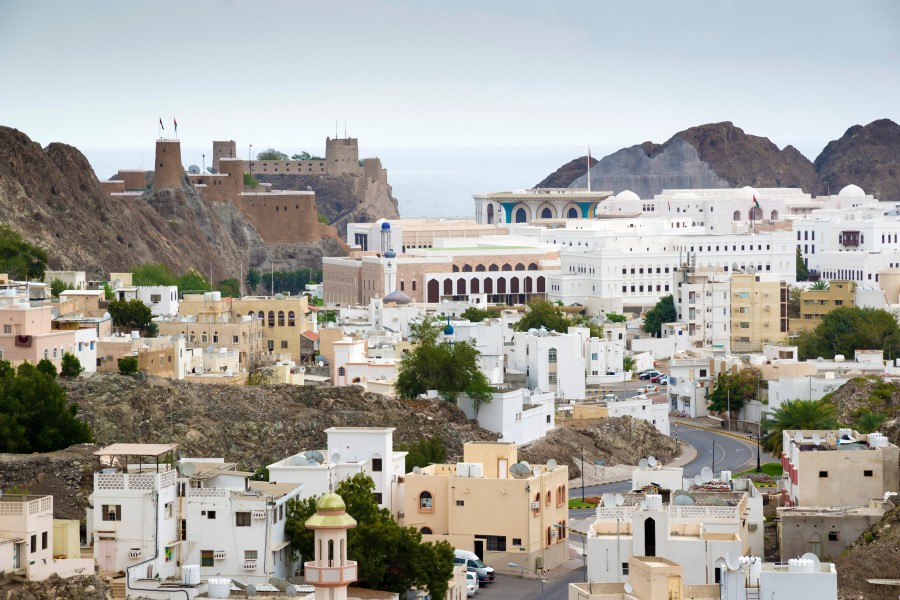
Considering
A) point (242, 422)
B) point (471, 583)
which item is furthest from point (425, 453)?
point (471, 583)

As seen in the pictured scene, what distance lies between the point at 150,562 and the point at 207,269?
360ft

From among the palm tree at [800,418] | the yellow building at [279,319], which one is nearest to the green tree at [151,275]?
the yellow building at [279,319]

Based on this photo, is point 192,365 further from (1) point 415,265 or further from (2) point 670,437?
(1) point 415,265

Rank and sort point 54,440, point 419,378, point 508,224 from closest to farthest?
1. point 54,440
2. point 419,378
3. point 508,224

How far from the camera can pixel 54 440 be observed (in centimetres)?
5734

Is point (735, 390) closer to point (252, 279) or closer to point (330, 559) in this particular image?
point (330, 559)

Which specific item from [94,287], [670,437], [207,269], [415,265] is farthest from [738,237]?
[670,437]

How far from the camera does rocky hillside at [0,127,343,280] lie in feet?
414

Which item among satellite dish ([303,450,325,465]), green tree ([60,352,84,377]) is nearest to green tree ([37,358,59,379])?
green tree ([60,352,84,377])

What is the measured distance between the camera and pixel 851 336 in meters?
99.2

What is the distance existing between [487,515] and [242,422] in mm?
11873

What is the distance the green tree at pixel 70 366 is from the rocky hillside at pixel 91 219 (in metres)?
47.3

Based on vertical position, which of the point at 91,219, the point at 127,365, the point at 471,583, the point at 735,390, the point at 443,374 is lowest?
the point at 471,583

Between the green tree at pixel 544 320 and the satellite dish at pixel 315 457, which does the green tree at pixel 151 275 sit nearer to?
the green tree at pixel 544 320
